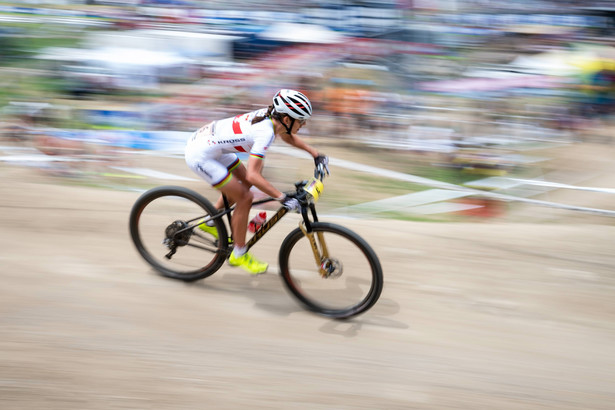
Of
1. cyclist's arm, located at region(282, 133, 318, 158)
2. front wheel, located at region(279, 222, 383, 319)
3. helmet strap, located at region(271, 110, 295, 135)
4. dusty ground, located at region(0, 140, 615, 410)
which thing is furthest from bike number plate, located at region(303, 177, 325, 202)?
dusty ground, located at region(0, 140, 615, 410)

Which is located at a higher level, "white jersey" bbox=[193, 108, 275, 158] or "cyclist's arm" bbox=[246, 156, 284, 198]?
"white jersey" bbox=[193, 108, 275, 158]

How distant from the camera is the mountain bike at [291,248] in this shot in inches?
161

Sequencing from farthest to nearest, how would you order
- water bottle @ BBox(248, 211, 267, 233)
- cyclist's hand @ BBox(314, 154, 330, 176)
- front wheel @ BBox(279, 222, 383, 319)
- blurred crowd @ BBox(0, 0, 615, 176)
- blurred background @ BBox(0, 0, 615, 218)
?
1. blurred crowd @ BBox(0, 0, 615, 176)
2. blurred background @ BBox(0, 0, 615, 218)
3. water bottle @ BBox(248, 211, 267, 233)
4. cyclist's hand @ BBox(314, 154, 330, 176)
5. front wheel @ BBox(279, 222, 383, 319)

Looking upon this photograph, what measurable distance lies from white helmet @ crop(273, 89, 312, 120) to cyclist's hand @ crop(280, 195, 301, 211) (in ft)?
1.99

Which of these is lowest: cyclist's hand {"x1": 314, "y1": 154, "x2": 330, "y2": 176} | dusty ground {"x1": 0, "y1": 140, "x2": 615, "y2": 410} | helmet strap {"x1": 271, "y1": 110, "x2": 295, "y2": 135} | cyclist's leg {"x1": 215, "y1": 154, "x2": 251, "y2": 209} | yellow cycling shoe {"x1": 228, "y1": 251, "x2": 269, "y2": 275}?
dusty ground {"x1": 0, "y1": 140, "x2": 615, "y2": 410}

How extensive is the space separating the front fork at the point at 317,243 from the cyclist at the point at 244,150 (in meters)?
0.19

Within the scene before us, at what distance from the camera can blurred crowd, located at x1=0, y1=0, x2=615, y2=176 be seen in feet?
35.5

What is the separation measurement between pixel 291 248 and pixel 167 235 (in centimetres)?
115

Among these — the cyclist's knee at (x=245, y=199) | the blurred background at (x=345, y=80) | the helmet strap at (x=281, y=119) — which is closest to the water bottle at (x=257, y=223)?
the cyclist's knee at (x=245, y=199)

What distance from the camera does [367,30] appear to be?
1394 centimetres

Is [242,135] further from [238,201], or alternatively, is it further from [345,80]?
[345,80]

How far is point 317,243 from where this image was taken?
423 cm

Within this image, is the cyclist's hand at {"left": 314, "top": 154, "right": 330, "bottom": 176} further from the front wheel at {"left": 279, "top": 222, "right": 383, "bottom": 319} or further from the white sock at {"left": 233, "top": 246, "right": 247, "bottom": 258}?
the white sock at {"left": 233, "top": 246, "right": 247, "bottom": 258}

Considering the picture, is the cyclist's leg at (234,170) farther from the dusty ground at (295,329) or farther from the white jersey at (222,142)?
the dusty ground at (295,329)
